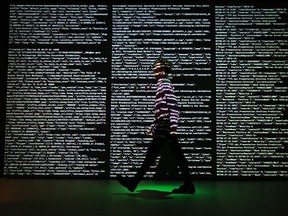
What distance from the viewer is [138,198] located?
525cm

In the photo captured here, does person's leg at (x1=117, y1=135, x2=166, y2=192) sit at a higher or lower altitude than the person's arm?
lower

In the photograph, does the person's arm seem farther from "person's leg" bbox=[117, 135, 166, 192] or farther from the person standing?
"person's leg" bbox=[117, 135, 166, 192]

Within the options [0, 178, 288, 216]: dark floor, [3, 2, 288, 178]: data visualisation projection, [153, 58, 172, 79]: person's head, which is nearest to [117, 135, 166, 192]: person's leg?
[0, 178, 288, 216]: dark floor

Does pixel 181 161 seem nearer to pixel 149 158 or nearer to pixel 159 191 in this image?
pixel 149 158

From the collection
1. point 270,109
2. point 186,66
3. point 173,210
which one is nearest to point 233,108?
point 270,109

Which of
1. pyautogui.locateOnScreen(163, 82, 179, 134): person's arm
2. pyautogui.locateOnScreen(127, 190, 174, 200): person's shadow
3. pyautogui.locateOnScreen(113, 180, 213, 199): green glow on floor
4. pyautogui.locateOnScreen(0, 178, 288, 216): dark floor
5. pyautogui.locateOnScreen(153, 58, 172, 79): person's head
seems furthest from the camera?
pyautogui.locateOnScreen(153, 58, 172, 79): person's head

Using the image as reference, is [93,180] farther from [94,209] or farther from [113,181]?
[94,209]

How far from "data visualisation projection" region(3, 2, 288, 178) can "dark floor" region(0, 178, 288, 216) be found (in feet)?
1.61

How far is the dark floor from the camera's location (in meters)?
4.32

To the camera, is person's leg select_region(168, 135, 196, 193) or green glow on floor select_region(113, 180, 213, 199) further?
person's leg select_region(168, 135, 196, 193)

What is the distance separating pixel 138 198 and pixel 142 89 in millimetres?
2548

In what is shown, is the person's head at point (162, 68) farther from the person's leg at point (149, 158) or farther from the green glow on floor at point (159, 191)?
the green glow on floor at point (159, 191)

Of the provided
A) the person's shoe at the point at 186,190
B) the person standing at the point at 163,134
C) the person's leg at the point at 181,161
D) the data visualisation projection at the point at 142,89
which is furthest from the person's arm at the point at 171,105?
the data visualisation projection at the point at 142,89

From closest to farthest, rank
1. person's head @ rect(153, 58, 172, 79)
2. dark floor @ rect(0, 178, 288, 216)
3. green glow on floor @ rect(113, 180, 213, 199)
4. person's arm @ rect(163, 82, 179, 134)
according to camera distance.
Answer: dark floor @ rect(0, 178, 288, 216) < green glow on floor @ rect(113, 180, 213, 199) < person's arm @ rect(163, 82, 179, 134) < person's head @ rect(153, 58, 172, 79)
